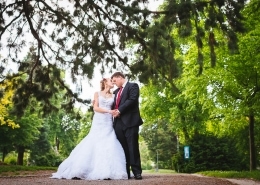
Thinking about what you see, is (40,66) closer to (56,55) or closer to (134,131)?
(56,55)

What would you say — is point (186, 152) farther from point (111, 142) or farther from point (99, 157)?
point (99, 157)

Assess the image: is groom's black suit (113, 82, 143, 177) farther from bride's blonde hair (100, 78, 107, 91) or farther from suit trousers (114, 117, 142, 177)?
→ bride's blonde hair (100, 78, 107, 91)

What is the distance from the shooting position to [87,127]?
152 ft

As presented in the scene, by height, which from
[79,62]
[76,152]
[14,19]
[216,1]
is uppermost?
[14,19]

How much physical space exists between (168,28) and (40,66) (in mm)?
4688

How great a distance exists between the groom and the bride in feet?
0.64

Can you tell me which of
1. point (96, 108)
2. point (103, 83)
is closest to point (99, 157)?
point (96, 108)

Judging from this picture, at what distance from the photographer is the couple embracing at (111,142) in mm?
7270

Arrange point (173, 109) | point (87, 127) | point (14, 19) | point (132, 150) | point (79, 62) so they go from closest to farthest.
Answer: point (132, 150)
point (79, 62)
point (14, 19)
point (173, 109)
point (87, 127)

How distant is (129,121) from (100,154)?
38.6 inches

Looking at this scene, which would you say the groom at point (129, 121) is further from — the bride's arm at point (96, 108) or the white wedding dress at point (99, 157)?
the bride's arm at point (96, 108)

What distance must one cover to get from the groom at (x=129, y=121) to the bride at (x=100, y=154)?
19 cm

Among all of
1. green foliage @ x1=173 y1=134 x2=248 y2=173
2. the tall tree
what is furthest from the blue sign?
the tall tree

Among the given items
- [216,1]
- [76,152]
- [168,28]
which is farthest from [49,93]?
[216,1]
